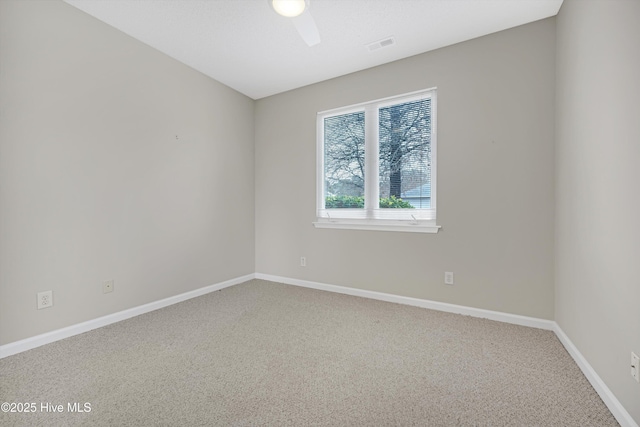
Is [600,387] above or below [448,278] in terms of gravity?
below

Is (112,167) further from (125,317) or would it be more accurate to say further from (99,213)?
(125,317)

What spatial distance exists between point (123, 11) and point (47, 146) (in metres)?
1.22

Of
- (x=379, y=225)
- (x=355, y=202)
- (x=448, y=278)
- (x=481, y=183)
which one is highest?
(x=481, y=183)

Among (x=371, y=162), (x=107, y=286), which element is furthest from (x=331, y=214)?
(x=107, y=286)

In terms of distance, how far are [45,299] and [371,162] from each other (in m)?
3.09

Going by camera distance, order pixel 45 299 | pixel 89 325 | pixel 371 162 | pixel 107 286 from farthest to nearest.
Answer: pixel 371 162, pixel 107 286, pixel 89 325, pixel 45 299

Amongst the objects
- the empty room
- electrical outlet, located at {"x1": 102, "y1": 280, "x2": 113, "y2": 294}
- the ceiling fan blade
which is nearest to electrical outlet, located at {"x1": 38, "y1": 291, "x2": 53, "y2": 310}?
the empty room

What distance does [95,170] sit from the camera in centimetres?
224

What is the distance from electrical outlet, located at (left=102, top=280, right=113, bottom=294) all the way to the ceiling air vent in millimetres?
3202

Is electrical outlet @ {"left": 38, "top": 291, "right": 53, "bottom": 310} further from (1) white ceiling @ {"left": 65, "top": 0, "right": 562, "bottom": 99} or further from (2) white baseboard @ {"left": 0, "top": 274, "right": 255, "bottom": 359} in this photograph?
(1) white ceiling @ {"left": 65, "top": 0, "right": 562, "bottom": 99}

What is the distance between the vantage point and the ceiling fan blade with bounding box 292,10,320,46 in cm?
163

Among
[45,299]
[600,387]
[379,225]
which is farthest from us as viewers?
[379,225]

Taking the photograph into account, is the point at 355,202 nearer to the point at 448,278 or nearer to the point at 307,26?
the point at 448,278

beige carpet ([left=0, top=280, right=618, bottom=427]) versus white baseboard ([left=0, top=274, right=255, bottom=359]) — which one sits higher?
white baseboard ([left=0, top=274, right=255, bottom=359])
